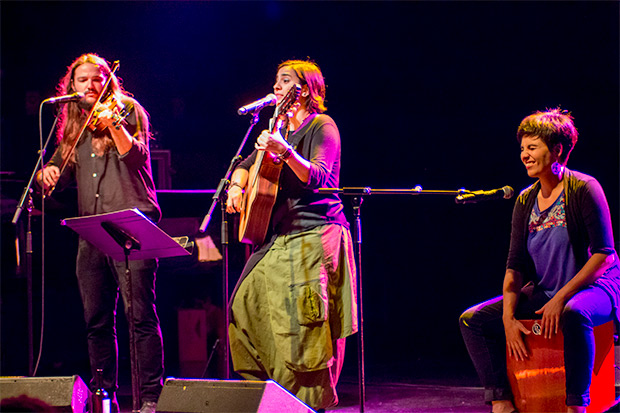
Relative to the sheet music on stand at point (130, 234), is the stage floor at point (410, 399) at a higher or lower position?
lower

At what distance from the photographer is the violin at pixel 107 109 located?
355cm

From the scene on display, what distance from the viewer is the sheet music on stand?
304 cm

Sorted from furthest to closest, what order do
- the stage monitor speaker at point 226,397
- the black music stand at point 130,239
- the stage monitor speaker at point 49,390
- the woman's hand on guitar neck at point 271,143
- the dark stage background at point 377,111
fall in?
the dark stage background at point 377,111, the black music stand at point 130,239, the woman's hand on guitar neck at point 271,143, the stage monitor speaker at point 49,390, the stage monitor speaker at point 226,397

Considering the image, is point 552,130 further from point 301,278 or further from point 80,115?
point 80,115

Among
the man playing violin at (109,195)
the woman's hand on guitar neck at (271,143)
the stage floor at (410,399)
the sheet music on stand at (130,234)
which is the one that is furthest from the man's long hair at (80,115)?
Result: the stage floor at (410,399)

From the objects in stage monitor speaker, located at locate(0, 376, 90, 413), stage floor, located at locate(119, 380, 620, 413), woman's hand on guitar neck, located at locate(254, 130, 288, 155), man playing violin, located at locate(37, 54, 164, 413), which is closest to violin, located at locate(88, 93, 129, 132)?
man playing violin, located at locate(37, 54, 164, 413)

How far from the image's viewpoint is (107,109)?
11.6 feet

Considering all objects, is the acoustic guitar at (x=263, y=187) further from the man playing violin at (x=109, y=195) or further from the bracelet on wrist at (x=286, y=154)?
the man playing violin at (x=109, y=195)

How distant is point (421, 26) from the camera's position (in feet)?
19.0

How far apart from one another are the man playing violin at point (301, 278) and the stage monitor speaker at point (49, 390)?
2.82 feet

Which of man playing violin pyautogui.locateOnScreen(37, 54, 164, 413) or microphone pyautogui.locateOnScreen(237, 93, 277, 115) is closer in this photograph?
microphone pyautogui.locateOnScreen(237, 93, 277, 115)

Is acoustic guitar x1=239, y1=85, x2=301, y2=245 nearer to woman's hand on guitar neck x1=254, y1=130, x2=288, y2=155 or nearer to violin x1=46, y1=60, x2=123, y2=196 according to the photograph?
woman's hand on guitar neck x1=254, y1=130, x2=288, y2=155

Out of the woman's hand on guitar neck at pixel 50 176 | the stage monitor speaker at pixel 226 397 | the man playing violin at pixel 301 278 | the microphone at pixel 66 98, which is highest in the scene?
the microphone at pixel 66 98

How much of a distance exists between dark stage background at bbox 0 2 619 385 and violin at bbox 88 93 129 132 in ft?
5.30
